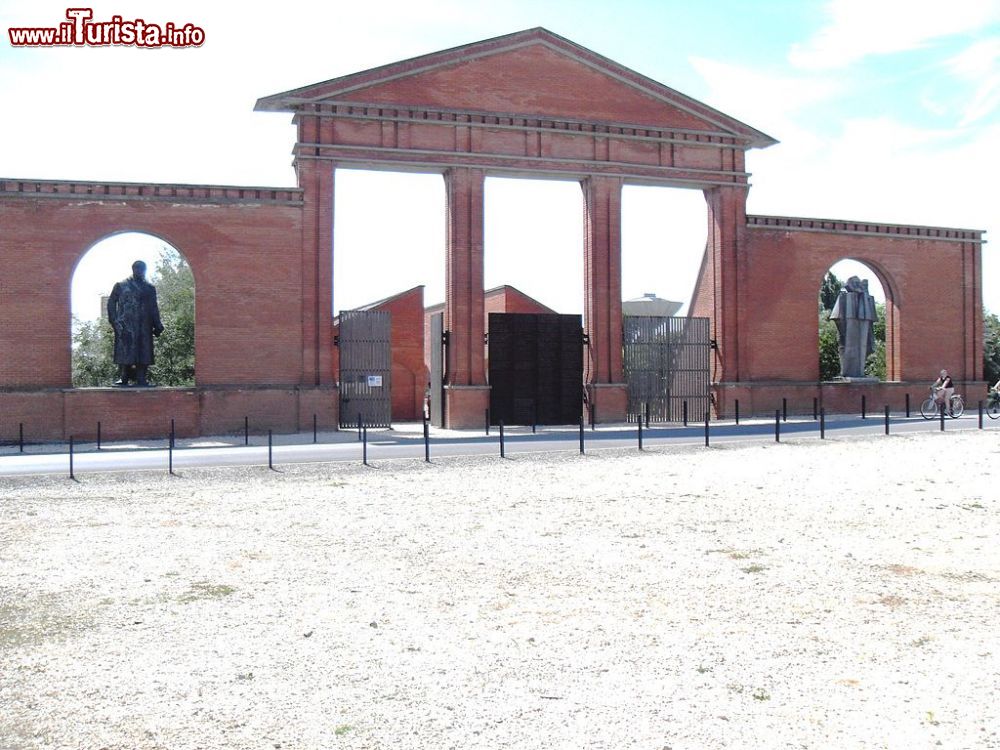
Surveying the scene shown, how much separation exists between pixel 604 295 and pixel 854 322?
10.5 metres

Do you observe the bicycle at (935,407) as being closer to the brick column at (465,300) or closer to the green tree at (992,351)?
the brick column at (465,300)

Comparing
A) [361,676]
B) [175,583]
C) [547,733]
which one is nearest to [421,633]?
[361,676]

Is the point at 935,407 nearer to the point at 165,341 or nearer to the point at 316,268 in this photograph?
the point at 316,268

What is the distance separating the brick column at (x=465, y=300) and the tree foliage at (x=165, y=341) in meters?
17.5

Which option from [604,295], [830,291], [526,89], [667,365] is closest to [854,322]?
[667,365]

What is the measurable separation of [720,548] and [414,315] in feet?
97.0

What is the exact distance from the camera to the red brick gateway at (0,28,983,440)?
84.2 ft

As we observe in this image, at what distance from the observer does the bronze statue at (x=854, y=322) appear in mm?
34812

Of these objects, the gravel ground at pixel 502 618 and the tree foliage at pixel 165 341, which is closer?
the gravel ground at pixel 502 618

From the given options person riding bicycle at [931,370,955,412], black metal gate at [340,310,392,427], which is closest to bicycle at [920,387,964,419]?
person riding bicycle at [931,370,955,412]

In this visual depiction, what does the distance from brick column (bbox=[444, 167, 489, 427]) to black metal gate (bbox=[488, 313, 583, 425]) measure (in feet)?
1.76

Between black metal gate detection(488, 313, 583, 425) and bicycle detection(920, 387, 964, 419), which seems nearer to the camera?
black metal gate detection(488, 313, 583, 425)

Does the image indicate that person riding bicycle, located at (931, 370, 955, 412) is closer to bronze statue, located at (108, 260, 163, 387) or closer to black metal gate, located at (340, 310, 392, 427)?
black metal gate, located at (340, 310, 392, 427)

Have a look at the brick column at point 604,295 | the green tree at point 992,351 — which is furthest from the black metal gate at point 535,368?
the green tree at point 992,351
